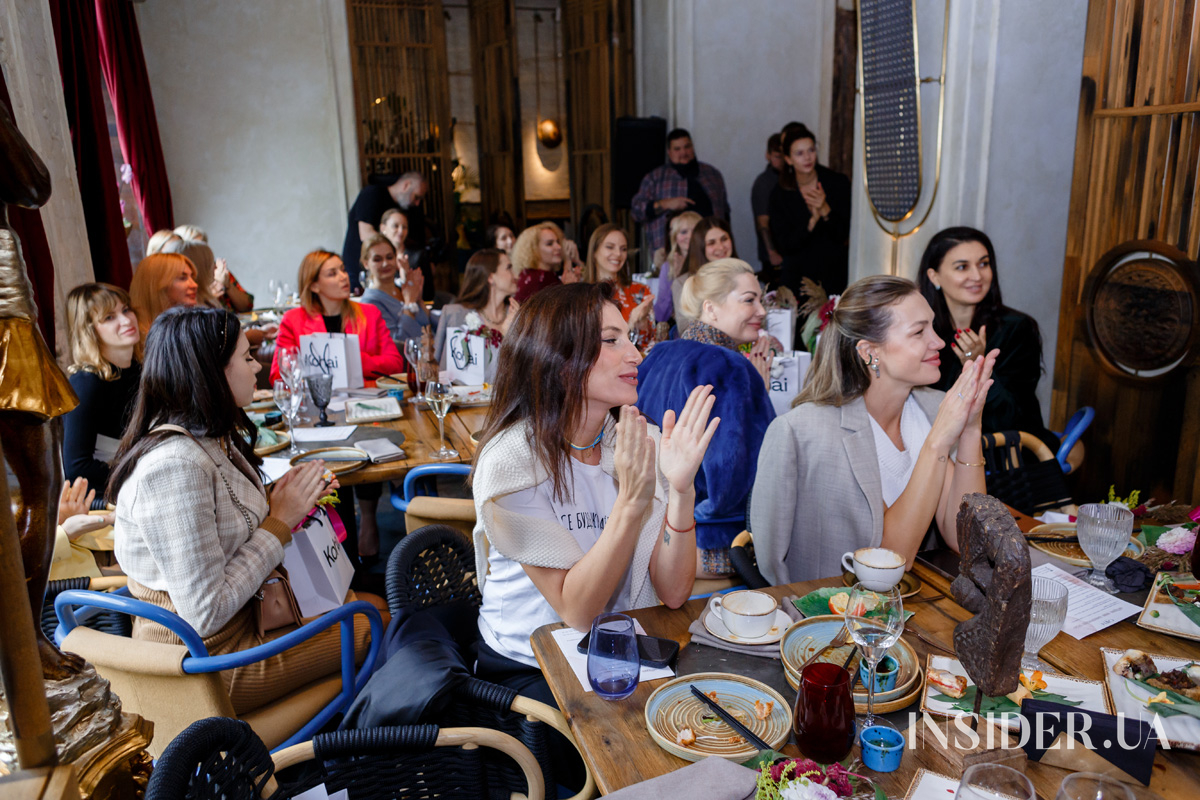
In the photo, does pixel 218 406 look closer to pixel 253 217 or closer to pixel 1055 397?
pixel 1055 397

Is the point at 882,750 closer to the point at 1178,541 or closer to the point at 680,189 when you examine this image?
the point at 1178,541

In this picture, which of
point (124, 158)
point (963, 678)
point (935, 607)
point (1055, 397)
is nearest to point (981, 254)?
point (1055, 397)

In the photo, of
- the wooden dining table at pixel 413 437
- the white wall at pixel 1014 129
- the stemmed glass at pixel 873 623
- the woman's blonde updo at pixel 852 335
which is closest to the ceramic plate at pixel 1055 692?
the stemmed glass at pixel 873 623

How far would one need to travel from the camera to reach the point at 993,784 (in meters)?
0.96

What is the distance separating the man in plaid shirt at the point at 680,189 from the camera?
24.6 feet

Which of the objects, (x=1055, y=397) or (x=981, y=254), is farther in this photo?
(x=1055, y=397)

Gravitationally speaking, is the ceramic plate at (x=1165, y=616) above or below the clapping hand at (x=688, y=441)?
below

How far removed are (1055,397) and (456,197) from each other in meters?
8.57

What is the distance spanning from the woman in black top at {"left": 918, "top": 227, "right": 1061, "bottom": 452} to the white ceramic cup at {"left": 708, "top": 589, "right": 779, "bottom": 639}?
2069 mm

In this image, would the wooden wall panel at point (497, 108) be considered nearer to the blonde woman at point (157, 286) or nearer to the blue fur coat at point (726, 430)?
the blonde woman at point (157, 286)

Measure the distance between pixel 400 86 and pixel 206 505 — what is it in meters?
7.49

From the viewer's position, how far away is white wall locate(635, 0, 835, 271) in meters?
7.87

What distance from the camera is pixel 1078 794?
922mm

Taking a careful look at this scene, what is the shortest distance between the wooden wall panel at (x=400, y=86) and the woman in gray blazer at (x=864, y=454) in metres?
7.10
